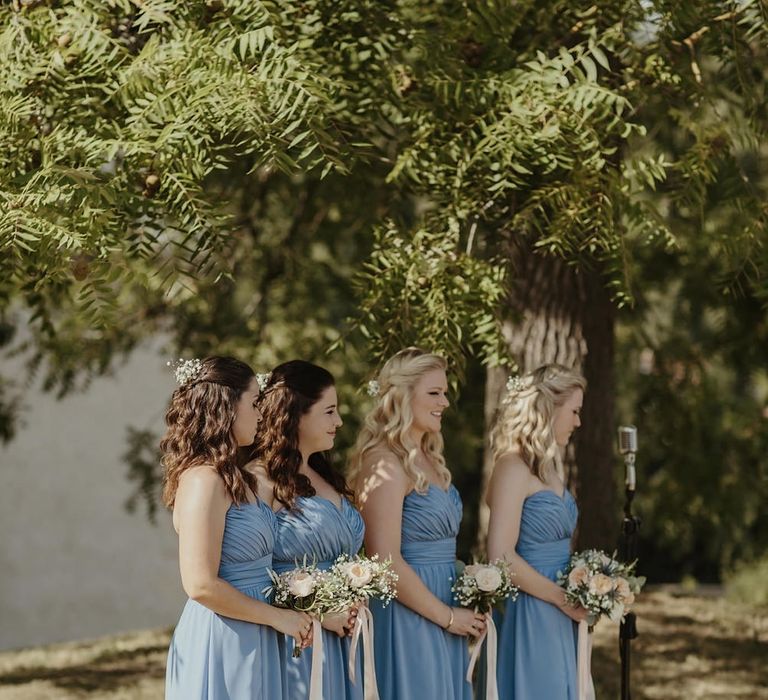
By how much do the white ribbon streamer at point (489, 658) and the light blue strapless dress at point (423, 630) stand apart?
0.05 metres

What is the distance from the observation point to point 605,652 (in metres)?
9.42

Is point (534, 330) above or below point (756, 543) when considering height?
above

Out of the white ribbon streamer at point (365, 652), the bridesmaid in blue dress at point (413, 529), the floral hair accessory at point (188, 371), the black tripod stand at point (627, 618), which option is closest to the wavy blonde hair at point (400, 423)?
the bridesmaid in blue dress at point (413, 529)

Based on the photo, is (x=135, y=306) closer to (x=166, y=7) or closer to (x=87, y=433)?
(x=166, y=7)

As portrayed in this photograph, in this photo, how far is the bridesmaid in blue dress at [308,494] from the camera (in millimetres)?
4871

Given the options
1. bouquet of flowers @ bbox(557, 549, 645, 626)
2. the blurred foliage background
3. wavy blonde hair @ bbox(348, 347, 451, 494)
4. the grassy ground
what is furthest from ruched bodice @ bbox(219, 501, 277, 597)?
the grassy ground

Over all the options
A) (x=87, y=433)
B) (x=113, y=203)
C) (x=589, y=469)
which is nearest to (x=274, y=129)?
(x=113, y=203)

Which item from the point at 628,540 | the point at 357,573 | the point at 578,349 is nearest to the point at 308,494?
the point at 357,573

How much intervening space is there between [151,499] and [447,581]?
5.60 meters

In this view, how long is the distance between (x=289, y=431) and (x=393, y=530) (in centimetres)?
65

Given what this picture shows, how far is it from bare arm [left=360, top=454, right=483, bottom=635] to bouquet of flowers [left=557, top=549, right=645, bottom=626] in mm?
567

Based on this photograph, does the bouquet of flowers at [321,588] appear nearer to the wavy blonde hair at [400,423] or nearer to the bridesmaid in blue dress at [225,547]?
the bridesmaid in blue dress at [225,547]

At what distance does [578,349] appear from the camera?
7.92 metres

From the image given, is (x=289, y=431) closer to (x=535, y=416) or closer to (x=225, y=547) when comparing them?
(x=225, y=547)
